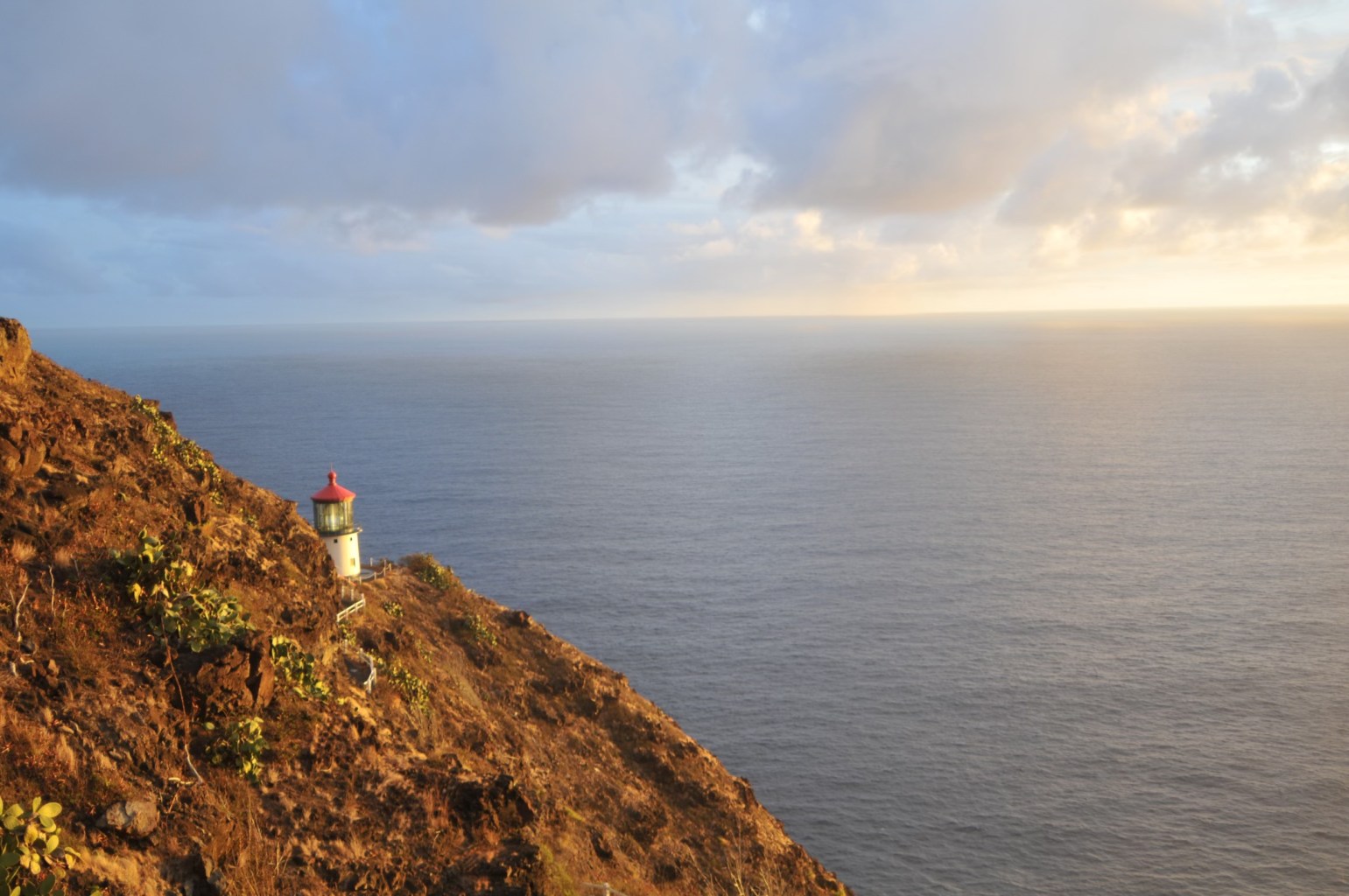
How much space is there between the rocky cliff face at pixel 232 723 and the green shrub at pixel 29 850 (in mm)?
1319

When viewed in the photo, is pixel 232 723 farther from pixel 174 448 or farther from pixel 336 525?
pixel 336 525

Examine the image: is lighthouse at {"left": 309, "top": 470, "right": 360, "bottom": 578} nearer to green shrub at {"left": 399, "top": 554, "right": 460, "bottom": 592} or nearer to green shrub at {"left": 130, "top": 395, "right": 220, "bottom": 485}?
green shrub at {"left": 399, "top": 554, "right": 460, "bottom": 592}

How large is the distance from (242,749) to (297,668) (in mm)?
2854

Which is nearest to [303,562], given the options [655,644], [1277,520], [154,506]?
[154,506]

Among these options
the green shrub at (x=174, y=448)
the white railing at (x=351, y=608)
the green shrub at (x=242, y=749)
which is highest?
the green shrub at (x=174, y=448)

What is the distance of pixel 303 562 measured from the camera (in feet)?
89.4

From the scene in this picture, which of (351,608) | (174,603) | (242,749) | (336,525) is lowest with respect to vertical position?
(351,608)

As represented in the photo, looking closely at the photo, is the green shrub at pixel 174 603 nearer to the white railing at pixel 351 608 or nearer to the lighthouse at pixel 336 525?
the white railing at pixel 351 608

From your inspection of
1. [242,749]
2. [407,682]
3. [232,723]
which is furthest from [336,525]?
[242,749]

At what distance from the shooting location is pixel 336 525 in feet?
125

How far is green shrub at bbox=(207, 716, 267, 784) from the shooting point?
53.7 ft

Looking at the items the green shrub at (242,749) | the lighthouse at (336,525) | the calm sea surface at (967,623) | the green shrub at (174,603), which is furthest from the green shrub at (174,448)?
the calm sea surface at (967,623)

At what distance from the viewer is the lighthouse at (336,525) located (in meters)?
37.8

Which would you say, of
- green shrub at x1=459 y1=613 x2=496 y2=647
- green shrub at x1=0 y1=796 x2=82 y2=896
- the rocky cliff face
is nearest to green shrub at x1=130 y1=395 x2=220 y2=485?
the rocky cliff face
